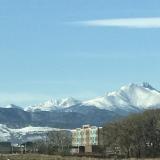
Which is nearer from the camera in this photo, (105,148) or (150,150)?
(150,150)

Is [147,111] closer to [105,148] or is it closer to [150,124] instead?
[150,124]

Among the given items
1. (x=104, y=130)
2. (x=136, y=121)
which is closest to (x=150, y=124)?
(x=136, y=121)

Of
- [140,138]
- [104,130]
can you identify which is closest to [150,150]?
[140,138]

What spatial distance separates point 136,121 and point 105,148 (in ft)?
74.2

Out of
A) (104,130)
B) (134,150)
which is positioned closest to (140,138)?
(134,150)

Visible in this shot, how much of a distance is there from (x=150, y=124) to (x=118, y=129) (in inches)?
301

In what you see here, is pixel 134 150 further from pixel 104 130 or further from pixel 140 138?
pixel 104 130

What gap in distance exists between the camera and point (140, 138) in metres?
149

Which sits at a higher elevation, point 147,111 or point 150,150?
point 147,111

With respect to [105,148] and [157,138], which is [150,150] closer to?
[157,138]

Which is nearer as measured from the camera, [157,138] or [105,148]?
[157,138]

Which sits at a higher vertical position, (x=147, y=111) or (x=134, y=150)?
(x=147, y=111)

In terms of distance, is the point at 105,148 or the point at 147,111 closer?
the point at 147,111

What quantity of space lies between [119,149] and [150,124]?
9.74 meters
